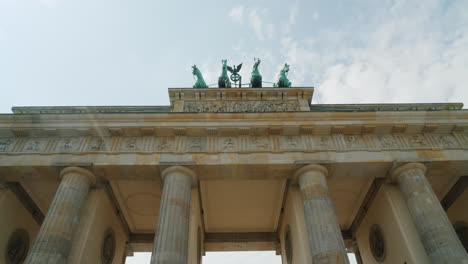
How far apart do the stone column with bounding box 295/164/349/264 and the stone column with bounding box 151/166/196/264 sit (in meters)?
4.37

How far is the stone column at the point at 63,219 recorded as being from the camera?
1076cm

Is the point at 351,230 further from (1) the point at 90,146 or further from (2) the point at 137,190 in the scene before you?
(1) the point at 90,146

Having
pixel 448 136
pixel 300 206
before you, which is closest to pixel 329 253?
pixel 300 206

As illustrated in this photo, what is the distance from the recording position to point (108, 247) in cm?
1495

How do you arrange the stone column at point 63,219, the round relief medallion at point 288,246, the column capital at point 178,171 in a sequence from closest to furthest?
the stone column at point 63,219 < the column capital at point 178,171 < the round relief medallion at point 288,246

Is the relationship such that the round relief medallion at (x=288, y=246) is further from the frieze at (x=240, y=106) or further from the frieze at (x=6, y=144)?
the frieze at (x=6, y=144)

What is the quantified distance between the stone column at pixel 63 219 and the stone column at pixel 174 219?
305 centimetres

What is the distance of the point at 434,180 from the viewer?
49.6 feet

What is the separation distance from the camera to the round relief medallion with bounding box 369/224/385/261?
14.3 metres

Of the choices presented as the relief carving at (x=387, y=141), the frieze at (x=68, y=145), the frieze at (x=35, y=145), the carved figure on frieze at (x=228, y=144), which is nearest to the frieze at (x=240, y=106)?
the carved figure on frieze at (x=228, y=144)

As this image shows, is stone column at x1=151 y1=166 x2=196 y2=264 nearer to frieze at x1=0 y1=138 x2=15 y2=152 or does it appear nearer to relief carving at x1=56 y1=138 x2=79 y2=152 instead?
relief carving at x1=56 y1=138 x2=79 y2=152

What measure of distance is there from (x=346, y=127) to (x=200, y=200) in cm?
755

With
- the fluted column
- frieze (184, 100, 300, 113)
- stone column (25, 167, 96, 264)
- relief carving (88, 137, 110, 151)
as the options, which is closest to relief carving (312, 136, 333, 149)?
frieze (184, 100, 300, 113)

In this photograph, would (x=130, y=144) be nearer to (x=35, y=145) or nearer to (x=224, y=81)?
(x=35, y=145)
